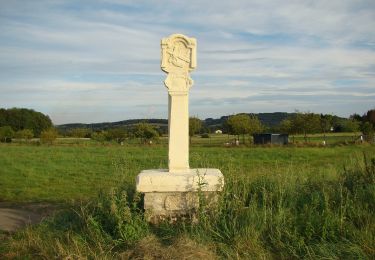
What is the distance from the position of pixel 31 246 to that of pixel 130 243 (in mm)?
1542

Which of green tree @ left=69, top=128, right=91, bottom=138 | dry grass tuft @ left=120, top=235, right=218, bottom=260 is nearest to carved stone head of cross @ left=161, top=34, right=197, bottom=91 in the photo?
dry grass tuft @ left=120, top=235, right=218, bottom=260

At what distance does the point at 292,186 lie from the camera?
7430 mm

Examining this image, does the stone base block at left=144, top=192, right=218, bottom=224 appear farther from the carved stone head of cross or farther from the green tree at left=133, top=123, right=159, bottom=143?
the green tree at left=133, top=123, right=159, bottom=143

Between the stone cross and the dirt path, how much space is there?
10.5ft

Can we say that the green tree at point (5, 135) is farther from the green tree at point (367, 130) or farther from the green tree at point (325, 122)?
the green tree at point (367, 130)

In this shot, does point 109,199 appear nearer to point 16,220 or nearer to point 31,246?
point 31,246

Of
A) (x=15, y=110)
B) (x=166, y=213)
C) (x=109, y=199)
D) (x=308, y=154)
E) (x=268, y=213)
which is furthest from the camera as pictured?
(x=15, y=110)

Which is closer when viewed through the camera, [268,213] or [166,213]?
[268,213]

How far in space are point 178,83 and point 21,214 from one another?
15.8 ft

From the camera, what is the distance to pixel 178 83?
23.2 ft

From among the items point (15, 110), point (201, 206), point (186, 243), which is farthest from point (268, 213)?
point (15, 110)

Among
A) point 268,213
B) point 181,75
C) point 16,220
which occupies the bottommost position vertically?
point 16,220


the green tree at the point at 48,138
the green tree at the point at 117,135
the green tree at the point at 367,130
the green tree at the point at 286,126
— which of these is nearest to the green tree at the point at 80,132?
the green tree at the point at 117,135

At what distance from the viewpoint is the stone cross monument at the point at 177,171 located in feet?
21.6
